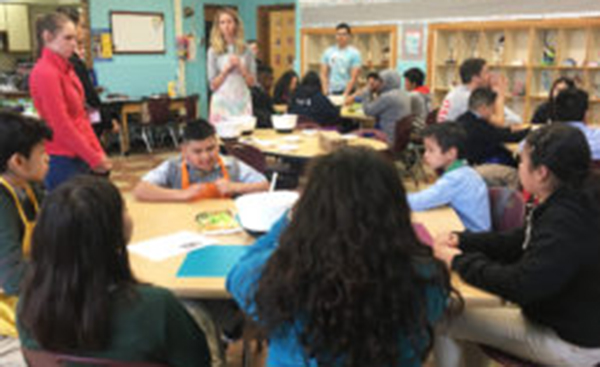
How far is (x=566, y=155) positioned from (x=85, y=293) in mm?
1404

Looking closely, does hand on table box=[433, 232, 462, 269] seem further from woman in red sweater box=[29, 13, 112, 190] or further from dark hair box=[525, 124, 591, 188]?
woman in red sweater box=[29, 13, 112, 190]

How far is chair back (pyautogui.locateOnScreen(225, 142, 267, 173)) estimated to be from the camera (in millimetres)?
3436

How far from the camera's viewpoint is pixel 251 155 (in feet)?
11.4

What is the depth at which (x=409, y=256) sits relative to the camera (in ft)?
3.69

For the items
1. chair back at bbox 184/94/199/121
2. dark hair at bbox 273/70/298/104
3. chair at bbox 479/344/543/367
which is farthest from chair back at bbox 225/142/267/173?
chair back at bbox 184/94/199/121

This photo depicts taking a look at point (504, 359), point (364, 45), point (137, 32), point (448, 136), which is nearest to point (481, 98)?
point (448, 136)

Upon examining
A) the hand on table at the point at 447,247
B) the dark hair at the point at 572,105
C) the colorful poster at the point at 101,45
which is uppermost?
the colorful poster at the point at 101,45

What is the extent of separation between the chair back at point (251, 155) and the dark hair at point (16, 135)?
62.1 inches

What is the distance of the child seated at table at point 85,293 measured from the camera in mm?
1141

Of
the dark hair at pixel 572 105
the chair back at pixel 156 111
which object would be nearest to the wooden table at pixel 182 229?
the dark hair at pixel 572 105

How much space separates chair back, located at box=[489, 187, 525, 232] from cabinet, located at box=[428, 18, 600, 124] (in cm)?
469

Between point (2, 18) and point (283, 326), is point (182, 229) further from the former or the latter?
point (2, 18)

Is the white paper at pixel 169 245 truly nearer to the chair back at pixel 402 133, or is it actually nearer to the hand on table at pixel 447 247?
the hand on table at pixel 447 247

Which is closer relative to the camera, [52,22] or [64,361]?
[64,361]
